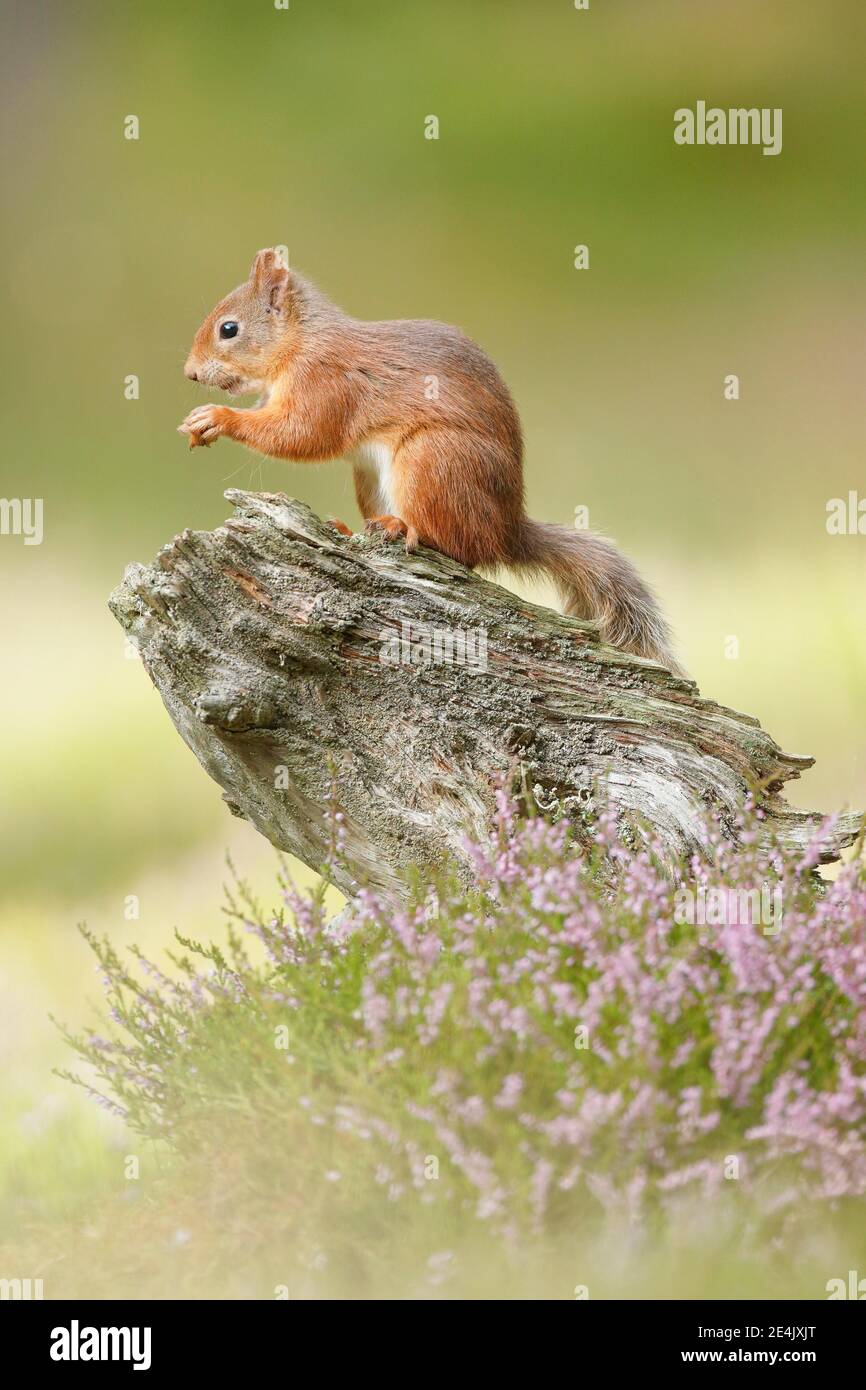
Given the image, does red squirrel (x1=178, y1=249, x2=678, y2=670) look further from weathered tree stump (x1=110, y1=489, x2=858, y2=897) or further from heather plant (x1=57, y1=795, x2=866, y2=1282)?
heather plant (x1=57, y1=795, x2=866, y2=1282)

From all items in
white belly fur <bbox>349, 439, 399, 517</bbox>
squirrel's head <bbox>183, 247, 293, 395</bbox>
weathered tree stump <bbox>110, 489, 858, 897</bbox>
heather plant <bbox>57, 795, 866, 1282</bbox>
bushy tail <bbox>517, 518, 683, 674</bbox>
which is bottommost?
heather plant <bbox>57, 795, 866, 1282</bbox>

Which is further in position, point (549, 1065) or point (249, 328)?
point (249, 328)

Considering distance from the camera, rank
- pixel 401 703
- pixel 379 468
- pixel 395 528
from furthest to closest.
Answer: pixel 379 468, pixel 395 528, pixel 401 703

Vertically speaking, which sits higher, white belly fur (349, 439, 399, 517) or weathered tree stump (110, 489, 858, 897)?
white belly fur (349, 439, 399, 517)

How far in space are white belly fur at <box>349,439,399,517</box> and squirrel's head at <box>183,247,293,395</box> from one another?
0.47 meters

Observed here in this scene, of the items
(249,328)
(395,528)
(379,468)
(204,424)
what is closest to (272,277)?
(249,328)

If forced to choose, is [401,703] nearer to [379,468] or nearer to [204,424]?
[379,468]

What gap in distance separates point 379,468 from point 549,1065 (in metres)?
2.54

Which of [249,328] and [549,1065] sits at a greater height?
[249,328]

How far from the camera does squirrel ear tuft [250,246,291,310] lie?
4895mm

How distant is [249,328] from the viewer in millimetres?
4895

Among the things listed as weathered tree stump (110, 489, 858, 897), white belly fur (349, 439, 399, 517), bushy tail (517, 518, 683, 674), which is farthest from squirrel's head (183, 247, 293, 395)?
bushy tail (517, 518, 683, 674)

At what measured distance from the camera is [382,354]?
4.72 m
